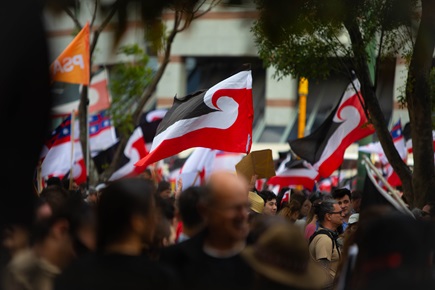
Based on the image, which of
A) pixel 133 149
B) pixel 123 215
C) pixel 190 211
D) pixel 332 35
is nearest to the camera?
pixel 123 215

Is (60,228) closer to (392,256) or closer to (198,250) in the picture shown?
(198,250)

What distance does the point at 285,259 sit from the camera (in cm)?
425

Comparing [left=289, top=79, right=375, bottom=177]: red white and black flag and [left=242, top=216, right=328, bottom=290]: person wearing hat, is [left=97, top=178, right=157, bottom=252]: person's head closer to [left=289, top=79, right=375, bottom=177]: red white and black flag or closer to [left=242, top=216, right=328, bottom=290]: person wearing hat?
[left=242, top=216, right=328, bottom=290]: person wearing hat

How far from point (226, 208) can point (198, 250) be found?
259mm

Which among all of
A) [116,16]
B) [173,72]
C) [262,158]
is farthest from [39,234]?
[173,72]

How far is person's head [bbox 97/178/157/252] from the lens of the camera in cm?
441

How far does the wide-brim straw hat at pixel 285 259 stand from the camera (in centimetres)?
425

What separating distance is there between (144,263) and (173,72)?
107 ft

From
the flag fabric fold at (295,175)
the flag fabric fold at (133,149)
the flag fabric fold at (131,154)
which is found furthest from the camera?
the flag fabric fold at (133,149)

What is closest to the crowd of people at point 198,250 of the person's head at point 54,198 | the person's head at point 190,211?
the person's head at point 54,198

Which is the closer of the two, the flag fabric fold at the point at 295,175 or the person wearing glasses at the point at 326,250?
the person wearing glasses at the point at 326,250

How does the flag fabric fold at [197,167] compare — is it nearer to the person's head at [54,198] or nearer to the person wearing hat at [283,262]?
the person's head at [54,198]

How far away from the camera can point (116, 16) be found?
397cm

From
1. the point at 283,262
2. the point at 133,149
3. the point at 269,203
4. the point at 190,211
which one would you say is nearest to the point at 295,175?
the point at 133,149
